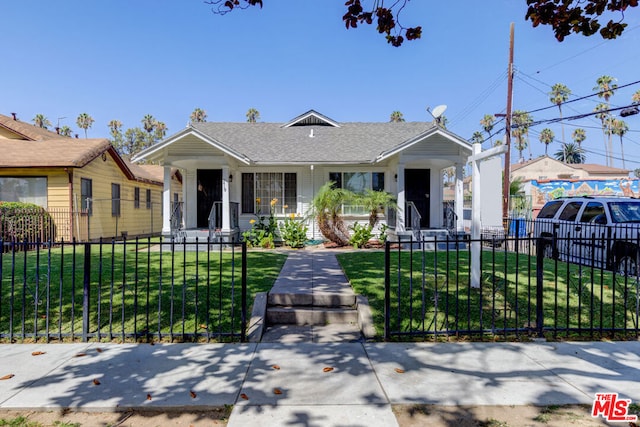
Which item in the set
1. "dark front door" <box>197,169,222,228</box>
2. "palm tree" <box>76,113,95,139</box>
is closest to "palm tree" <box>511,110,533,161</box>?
"dark front door" <box>197,169,222,228</box>

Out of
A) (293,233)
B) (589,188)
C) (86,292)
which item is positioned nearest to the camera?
(86,292)

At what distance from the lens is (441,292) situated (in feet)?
21.2

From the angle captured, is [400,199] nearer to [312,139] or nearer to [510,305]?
[312,139]

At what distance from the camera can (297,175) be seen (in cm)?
1519

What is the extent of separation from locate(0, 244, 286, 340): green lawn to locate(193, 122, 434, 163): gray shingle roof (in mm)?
7277

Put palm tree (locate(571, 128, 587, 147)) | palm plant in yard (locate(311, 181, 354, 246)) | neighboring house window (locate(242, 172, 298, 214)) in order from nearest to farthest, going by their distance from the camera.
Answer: palm plant in yard (locate(311, 181, 354, 246)), neighboring house window (locate(242, 172, 298, 214)), palm tree (locate(571, 128, 587, 147))

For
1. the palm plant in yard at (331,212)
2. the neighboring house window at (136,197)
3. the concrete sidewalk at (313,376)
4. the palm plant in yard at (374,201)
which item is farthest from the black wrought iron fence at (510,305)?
the neighboring house window at (136,197)

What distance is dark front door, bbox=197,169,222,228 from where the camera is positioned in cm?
1478

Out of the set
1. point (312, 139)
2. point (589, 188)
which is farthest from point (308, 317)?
point (589, 188)

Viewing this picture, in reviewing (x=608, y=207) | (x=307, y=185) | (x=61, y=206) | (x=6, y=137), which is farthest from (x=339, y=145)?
(x=6, y=137)

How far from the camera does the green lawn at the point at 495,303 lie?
16.1 ft

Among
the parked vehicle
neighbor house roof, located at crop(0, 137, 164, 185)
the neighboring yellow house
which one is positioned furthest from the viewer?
the neighboring yellow house

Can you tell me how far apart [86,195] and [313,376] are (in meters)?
15.9

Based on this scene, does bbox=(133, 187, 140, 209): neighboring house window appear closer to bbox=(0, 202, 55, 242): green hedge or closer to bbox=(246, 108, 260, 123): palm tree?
bbox=(0, 202, 55, 242): green hedge
